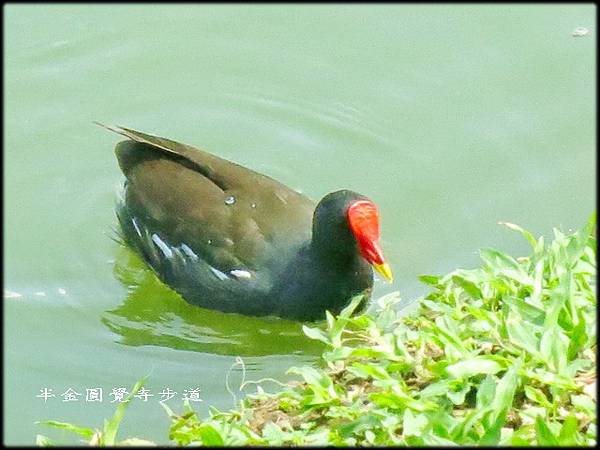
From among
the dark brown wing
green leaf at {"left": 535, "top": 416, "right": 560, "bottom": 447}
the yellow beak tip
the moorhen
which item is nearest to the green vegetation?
green leaf at {"left": 535, "top": 416, "right": 560, "bottom": 447}

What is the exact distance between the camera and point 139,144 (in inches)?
211

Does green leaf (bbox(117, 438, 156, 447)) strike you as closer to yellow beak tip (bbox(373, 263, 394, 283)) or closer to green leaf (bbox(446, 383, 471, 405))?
green leaf (bbox(446, 383, 471, 405))

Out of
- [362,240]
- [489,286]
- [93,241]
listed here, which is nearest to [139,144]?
[93,241]

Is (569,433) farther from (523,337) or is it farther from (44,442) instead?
(44,442)

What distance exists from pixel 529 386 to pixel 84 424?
6.15 feet

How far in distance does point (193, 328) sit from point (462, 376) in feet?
6.13

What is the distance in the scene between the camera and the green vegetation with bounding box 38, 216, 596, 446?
11.0 feet

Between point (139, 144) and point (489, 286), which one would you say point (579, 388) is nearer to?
point (489, 286)

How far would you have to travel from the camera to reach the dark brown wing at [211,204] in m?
5.04

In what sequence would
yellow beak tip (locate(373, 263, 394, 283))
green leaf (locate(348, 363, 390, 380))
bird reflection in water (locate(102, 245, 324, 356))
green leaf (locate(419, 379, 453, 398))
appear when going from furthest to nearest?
bird reflection in water (locate(102, 245, 324, 356)), yellow beak tip (locate(373, 263, 394, 283)), green leaf (locate(348, 363, 390, 380)), green leaf (locate(419, 379, 453, 398))

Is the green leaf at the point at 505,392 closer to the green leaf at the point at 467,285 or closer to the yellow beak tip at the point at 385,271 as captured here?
the green leaf at the point at 467,285

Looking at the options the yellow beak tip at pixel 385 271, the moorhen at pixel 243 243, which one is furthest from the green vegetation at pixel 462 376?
the moorhen at pixel 243 243

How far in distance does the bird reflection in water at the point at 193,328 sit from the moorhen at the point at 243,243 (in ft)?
0.21

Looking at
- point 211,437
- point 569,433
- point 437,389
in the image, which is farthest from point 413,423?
point 211,437
